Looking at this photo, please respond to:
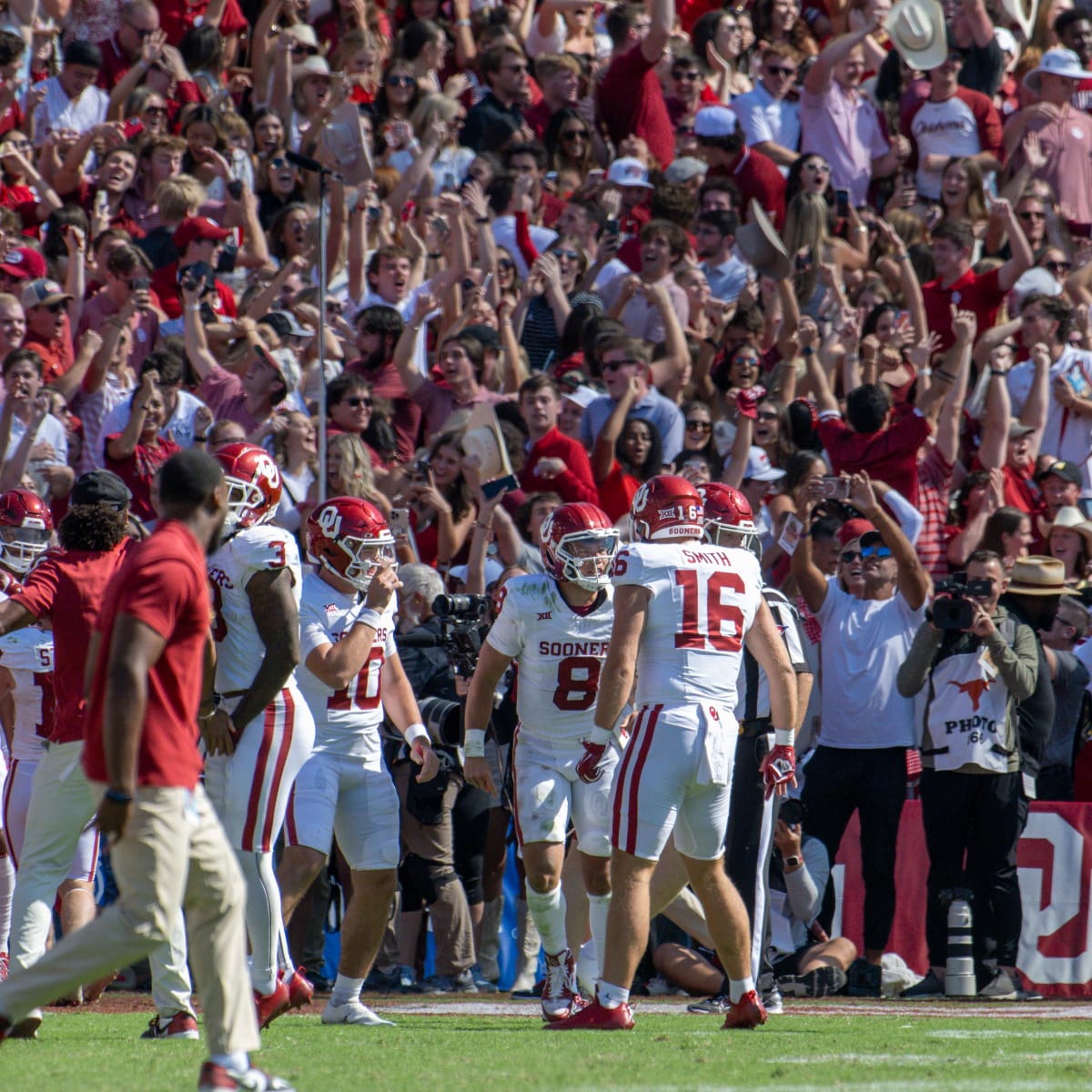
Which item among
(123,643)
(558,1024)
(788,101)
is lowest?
(558,1024)

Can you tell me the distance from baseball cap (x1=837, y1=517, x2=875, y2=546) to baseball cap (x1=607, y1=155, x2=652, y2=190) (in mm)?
5212

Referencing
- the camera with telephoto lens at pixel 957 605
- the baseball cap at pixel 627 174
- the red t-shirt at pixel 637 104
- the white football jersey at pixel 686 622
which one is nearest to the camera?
the white football jersey at pixel 686 622

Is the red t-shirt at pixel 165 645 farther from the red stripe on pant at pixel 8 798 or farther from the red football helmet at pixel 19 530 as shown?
the red football helmet at pixel 19 530

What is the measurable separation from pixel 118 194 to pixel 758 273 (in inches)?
194

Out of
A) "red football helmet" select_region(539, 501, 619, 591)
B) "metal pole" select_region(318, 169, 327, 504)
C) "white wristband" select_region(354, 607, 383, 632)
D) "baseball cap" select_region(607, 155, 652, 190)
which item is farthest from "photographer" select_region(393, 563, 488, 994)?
"baseball cap" select_region(607, 155, 652, 190)

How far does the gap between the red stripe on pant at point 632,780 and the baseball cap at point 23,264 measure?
281 inches

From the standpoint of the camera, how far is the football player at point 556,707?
28.1 feet

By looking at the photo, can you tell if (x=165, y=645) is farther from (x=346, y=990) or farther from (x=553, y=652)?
(x=553, y=652)

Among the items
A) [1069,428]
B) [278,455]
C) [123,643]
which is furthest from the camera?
[1069,428]

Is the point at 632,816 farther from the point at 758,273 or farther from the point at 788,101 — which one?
the point at 788,101

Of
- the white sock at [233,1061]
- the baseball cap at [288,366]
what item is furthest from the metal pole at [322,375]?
the white sock at [233,1061]

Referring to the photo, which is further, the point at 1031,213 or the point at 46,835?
the point at 1031,213

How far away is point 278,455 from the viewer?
40.3 ft

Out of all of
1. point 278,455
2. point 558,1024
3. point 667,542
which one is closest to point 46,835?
point 558,1024
